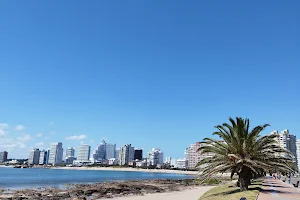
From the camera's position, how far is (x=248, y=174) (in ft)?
65.9

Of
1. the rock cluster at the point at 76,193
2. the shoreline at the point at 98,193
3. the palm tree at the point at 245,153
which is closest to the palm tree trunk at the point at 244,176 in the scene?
the palm tree at the point at 245,153

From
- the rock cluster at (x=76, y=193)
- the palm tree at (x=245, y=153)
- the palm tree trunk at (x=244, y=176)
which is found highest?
the palm tree at (x=245, y=153)

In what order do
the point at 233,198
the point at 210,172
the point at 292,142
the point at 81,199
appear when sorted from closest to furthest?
the point at 233,198 < the point at 210,172 < the point at 81,199 < the point at 292,142

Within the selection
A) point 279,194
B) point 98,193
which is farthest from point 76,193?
point 279,194

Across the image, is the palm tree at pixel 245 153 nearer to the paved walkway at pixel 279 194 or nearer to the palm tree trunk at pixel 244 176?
the palm tree trunk at pixel 244 176

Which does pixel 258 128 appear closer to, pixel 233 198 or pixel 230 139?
pixel 230 139

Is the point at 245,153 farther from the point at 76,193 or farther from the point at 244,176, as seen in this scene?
the point at 76,193

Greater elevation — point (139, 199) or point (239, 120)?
point (239, 120)

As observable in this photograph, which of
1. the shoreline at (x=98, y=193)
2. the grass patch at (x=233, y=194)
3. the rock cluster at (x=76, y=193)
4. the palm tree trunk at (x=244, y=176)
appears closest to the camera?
the grass patch at (x=233, y=194)

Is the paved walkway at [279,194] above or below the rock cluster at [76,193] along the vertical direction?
above

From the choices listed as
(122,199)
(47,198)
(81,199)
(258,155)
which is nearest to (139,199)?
(122,199)

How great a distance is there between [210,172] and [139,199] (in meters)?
13.2

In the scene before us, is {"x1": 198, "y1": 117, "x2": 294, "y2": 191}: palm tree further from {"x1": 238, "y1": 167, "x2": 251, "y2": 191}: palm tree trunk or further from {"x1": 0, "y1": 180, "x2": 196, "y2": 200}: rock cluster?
{"x1": 0, "y1": 180, "x2": 196, "y2": 200}: rock cluster

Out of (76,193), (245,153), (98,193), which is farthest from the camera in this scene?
(98,193)
